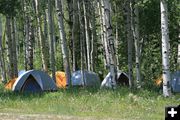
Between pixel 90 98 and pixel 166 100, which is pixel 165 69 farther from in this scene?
pixel 90 98

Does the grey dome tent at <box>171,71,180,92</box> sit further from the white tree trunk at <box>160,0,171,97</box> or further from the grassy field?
the grassy field

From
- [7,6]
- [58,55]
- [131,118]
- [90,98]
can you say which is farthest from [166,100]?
[58,55]

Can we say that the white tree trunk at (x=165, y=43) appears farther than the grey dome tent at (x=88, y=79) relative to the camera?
No

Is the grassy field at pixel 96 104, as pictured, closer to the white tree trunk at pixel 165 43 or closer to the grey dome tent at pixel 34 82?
the white tree trunk at pixel 165 43

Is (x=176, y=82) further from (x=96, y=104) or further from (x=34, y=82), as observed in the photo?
(x=96, y=104)

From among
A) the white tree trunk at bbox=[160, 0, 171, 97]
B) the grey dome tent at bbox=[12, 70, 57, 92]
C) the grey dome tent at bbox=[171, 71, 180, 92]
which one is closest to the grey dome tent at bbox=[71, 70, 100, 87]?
the grey dome tent at bbox=[12, 70, 57, 92]

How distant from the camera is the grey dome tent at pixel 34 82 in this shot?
21828 millimetres

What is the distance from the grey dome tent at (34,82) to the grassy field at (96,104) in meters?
4.76

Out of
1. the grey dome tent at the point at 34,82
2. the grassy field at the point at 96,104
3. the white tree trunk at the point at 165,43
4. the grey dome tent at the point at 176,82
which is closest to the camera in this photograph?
the grassy field at the point at 96,104

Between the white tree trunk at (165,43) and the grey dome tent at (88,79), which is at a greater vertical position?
the white tree trunk at (165,43)

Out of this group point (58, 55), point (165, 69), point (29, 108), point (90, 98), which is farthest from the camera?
point (58, 55)

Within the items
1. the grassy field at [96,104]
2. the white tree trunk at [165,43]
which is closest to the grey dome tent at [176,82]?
the white tree trunk at [165,43]

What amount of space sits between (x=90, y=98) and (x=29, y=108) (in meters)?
2.38

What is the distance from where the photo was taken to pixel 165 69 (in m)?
16.3
